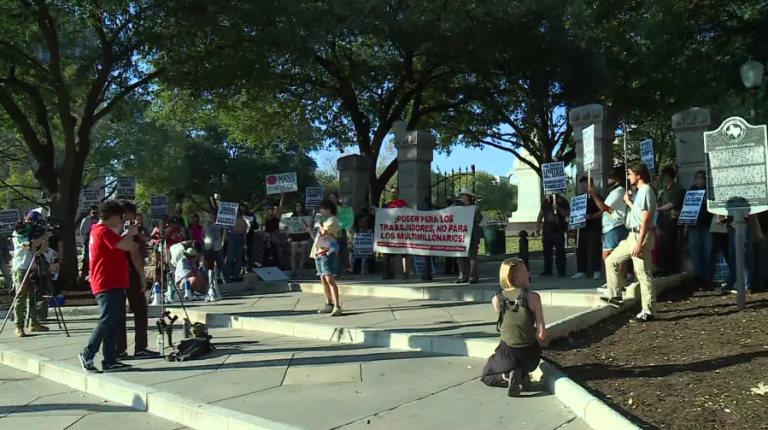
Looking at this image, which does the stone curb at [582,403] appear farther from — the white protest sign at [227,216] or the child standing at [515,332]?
the white protest sign at [227,216]

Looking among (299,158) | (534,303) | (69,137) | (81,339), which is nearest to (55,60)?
(69,137)

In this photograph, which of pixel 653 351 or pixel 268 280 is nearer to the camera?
pixel 653 351

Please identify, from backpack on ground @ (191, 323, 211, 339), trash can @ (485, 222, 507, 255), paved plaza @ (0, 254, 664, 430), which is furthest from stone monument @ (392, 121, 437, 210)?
trash can @ (485, 222, 507, 255)

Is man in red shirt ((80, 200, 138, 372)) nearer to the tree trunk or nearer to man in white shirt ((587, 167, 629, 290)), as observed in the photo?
man in white shirt ((587, 167, 629, 290))

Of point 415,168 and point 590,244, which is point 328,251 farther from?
point 590,244

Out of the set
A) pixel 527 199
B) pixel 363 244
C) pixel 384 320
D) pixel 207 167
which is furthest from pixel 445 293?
pixel 207 167

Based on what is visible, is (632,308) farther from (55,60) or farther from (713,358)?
(55,60)

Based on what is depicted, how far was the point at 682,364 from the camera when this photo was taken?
5613 millimetres

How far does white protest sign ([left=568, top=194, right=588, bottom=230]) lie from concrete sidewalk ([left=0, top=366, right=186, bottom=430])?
24.5ft

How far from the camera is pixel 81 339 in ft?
28.6

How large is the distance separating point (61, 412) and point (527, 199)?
3888 cm

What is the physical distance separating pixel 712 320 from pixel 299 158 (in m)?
39.7

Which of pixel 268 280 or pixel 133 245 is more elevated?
pixel 133 245

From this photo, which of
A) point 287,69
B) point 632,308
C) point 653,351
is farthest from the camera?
point 287,69
